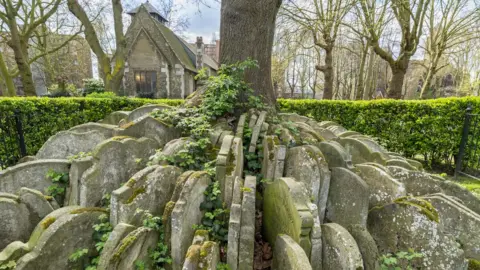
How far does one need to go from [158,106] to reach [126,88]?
61.7 feet

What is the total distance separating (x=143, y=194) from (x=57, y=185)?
1.47 m

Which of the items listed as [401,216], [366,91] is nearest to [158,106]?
[401,216]

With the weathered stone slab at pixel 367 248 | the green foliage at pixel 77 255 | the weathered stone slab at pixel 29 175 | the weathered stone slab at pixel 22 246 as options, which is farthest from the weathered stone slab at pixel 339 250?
the weathered stone slab at pixel 29 175

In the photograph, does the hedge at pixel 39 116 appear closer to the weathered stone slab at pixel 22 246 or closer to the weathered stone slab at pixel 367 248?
the weathered stone slab at pixel 22 246

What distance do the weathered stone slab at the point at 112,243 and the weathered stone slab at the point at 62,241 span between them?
518 millimetres

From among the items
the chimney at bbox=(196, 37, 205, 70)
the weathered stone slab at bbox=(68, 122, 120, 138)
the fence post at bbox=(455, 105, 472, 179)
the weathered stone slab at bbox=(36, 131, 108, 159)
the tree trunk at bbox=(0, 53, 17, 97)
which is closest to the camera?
the weathered stone slab at bbox=(36, 131, 108, 159)

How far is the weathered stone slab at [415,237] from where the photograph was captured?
7.06 feet

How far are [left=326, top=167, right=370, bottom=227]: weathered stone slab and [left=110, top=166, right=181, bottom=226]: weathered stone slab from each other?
1785 mm

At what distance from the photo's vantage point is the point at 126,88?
21.4m

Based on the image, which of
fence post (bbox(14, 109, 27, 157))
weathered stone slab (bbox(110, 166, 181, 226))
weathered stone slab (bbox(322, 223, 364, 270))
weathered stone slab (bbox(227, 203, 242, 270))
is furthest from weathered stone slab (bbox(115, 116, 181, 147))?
fence post (bbox(14, 109, 27, 157))

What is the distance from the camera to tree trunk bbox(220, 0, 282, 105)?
4168mm

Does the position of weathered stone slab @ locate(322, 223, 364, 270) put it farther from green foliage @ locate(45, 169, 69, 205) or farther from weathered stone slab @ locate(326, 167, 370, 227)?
green foliage @ locate(45, 169, 69, 205)

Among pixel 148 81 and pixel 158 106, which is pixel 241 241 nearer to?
pixel 158 106

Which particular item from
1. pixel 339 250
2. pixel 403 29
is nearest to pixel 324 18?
pixel 403 29
